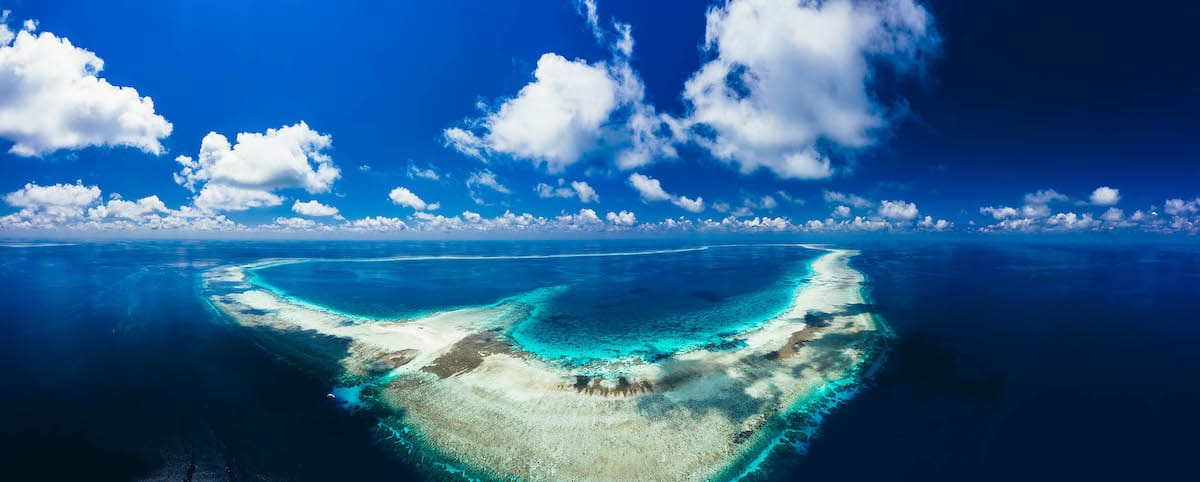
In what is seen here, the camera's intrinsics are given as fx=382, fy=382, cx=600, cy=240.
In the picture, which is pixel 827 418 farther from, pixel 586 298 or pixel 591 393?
pixel 586 298

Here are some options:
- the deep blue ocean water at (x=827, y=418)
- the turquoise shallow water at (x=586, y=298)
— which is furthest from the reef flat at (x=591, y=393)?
the turquoise shallow water at (x=586, y=298)

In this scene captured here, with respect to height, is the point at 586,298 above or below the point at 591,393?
above

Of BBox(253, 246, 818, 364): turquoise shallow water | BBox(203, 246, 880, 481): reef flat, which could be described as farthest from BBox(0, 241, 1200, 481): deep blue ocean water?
BBox(253, 246, 818, 364): turquoise shallow water

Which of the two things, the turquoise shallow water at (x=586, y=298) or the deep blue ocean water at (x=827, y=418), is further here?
the turquoise shallow water at (x=586, y=298)

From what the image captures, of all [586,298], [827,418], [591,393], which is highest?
[586,298]

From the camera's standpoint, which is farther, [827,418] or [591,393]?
[591,393]

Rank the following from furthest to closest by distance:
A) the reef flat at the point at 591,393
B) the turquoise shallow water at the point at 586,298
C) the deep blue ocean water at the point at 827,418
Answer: the turquoise shallow water at the point at 586,298 < the reef flat at the point at 591,393 < the deep blue ocean water at the point at 827,418

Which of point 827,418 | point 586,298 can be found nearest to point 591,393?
point 827,418

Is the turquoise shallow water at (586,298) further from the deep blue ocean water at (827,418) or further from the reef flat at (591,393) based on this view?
the deep blue ocean water at (827,418)
